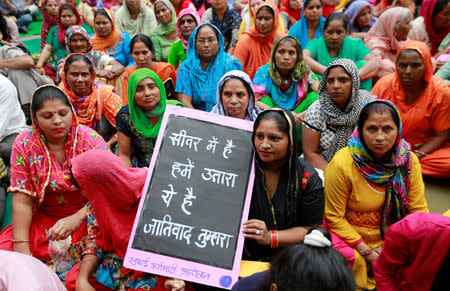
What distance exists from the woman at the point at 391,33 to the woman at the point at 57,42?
4.57 m

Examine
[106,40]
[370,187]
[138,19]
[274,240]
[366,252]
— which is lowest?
[366,252]

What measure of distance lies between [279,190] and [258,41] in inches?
128

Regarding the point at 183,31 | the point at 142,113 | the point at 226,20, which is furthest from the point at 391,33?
the point at 142,113

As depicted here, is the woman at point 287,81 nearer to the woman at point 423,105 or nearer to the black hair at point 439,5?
the woman at point 423,105

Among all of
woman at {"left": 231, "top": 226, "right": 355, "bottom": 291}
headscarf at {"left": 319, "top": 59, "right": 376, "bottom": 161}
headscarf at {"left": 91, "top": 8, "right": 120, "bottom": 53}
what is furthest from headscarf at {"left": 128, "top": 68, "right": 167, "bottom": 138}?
headscarf at {"left": 91, "top": 8, "right": 120, "bottom": 53}

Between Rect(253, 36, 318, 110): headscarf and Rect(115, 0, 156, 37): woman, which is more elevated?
Rect(115, 0, 156, 37): woman

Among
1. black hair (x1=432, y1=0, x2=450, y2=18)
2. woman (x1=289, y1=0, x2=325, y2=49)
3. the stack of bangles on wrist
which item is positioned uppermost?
black hair (x1=432, y1=0, x2=450, y2=18)

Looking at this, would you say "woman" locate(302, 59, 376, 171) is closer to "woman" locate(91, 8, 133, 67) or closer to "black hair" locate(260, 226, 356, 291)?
"black hair" locate(260, 226, 356, 291)

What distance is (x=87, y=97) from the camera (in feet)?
13.1

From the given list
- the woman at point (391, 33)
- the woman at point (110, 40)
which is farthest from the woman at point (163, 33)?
the woman at point (391, 33)

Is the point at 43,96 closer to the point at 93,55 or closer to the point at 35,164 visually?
the point at 35,164

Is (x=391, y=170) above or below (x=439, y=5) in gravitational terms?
below

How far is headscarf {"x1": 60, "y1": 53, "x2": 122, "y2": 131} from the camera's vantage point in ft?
13.0

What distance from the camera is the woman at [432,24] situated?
17.4ft
